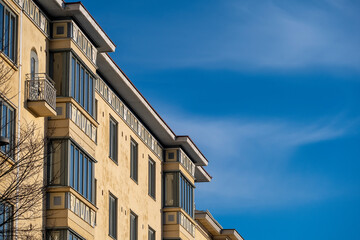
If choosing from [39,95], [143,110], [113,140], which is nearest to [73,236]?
[39,95]

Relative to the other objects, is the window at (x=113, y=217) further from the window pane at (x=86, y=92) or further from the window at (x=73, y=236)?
the window at (x=73, y=236)

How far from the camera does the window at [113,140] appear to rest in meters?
42.4

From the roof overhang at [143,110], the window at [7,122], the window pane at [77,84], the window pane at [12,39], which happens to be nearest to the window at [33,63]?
the window pane at [12,39]

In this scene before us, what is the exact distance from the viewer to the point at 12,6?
32.1 metres

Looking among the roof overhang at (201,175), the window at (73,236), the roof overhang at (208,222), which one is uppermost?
the roof overhang at (201,175)

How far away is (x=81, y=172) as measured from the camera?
3656 centimetres

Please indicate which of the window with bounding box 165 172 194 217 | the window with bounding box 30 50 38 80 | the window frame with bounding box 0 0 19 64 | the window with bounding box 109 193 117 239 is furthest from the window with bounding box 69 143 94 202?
the window with bounding box 165 172 194 217

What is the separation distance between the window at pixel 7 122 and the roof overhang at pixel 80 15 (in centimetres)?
496

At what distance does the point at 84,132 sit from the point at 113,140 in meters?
6.17

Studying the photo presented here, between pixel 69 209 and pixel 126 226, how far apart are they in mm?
9344

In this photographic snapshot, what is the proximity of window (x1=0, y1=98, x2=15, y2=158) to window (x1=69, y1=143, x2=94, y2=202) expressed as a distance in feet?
13.9

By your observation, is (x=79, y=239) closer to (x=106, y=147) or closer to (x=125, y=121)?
(x=106, y=147)

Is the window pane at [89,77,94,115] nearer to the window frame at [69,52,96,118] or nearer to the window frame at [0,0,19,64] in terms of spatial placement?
the window frame at [69,52,96,118]

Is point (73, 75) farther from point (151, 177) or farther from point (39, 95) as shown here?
point (151, 177)
